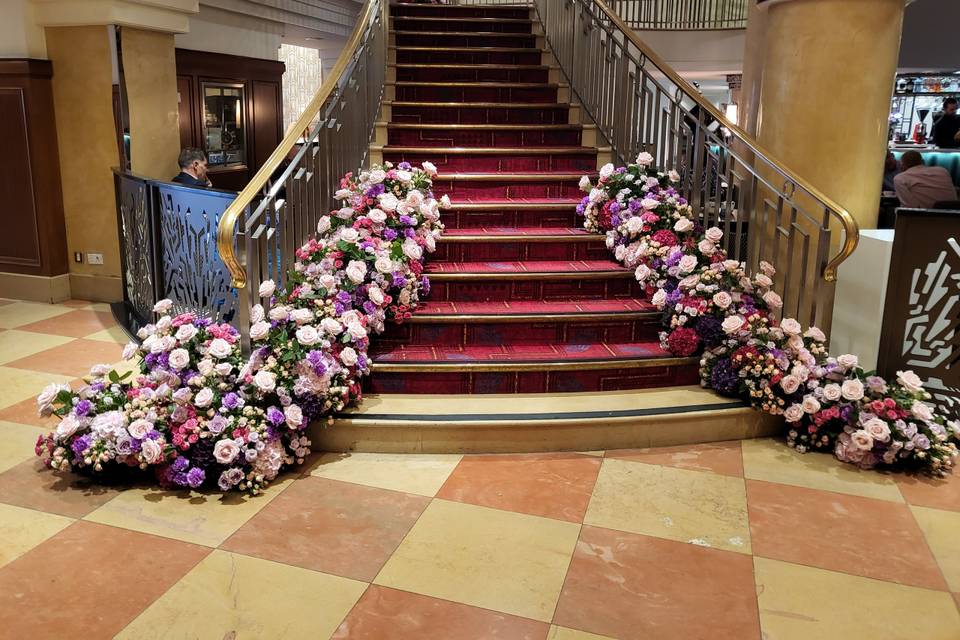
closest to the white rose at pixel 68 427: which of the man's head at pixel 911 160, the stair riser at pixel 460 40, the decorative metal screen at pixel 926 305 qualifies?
the decorative metal screen at pixel 926 305

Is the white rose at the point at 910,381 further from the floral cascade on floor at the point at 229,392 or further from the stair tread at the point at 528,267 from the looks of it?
the floral cascade on floor at the point at 229,392

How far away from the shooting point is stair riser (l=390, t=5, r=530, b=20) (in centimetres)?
842

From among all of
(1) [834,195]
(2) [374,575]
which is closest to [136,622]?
(2) [374,575]

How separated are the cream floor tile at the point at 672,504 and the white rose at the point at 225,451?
1.45m

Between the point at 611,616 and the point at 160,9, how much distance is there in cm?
573

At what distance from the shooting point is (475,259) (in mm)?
5051

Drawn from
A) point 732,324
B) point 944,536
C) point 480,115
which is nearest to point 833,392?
point 732,324

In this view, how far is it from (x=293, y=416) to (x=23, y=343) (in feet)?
9.92

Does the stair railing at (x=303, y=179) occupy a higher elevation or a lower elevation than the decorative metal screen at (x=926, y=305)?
higher

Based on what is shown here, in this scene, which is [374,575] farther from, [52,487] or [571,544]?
[52,487]

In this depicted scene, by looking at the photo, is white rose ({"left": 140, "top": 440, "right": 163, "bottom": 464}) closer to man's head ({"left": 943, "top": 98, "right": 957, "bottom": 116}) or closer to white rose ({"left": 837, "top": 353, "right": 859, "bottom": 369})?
white rose ({"left": 837, "top": 353, "right": 859, "bottom": 369})

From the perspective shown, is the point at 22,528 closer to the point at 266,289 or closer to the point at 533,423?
the point at 266,289

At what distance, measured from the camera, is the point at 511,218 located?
544 cm

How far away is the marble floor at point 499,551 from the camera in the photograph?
2.57m
